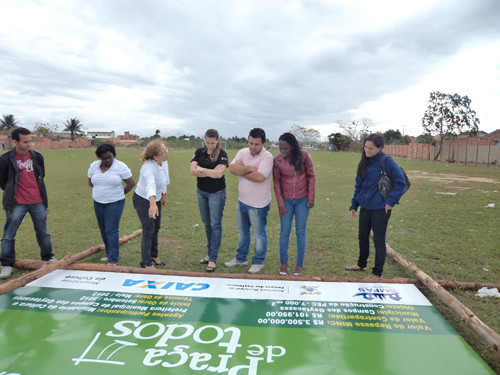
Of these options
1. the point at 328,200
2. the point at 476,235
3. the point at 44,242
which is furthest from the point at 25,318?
the point at 328,200

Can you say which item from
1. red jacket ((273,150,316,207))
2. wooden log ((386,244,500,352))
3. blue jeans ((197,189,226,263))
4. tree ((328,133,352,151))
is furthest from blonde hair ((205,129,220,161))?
tree ((328,133,352,151))

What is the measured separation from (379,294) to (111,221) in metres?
3.45

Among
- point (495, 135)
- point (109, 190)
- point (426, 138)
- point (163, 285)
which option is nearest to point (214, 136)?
point (109, 190)

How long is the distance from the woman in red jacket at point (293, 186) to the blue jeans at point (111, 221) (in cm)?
215

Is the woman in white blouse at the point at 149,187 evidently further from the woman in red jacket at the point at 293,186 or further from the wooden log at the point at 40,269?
the woman in red jacket at the point at 293,186

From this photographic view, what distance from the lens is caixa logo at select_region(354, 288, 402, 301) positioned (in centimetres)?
341

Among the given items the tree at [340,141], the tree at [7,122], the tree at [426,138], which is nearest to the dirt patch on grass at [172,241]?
the tree at [426,138]

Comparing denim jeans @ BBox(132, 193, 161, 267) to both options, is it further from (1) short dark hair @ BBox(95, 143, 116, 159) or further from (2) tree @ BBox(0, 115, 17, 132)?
(2) tree @ BBox(0, 115, 17, 132)

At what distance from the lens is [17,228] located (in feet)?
14.0

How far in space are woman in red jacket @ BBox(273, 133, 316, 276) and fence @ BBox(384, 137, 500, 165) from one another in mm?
27272

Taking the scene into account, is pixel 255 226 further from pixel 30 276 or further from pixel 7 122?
pixel 7 122

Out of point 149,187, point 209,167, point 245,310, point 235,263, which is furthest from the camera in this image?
point 235,263

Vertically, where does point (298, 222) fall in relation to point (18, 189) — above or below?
below

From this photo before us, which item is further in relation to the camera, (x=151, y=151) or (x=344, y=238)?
(x=344, y=238)
